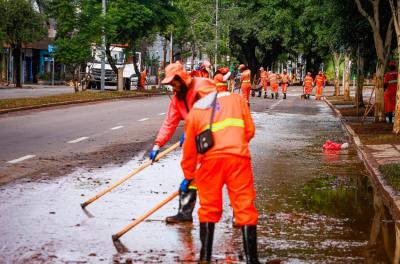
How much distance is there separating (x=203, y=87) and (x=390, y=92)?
18.0 m

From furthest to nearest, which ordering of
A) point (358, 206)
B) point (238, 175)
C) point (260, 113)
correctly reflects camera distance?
point (260, 113), point (358, 206), point (238, 175)

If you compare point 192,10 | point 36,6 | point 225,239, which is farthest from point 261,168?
point 36,6

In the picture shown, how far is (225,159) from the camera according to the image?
655 cm

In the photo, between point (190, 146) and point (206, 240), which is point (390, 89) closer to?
point (206, 240)

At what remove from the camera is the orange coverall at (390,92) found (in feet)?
80.6

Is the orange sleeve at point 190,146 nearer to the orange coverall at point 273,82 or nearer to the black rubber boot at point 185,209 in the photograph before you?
the black rubber boot at point 185,209

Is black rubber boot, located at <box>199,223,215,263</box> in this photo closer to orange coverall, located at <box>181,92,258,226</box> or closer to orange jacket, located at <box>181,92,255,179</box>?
orange coverall, located at <box>181,92,258,226</box>

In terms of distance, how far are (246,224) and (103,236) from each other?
2052 mm

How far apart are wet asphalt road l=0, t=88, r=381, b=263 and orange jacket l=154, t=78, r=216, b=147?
0.95 metres

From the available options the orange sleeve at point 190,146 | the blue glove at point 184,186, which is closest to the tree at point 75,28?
the blue glove at point 184,186

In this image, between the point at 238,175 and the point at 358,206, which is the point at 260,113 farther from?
the point at 238,175

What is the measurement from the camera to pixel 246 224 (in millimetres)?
6645

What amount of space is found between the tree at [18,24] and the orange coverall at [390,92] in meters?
37.4

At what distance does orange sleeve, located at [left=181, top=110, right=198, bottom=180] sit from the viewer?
6723 mm
